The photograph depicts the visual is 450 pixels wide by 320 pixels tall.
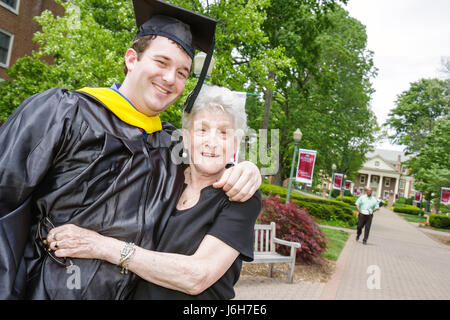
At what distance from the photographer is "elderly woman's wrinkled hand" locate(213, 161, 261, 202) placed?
4.88 feet

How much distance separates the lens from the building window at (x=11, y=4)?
14318 mm

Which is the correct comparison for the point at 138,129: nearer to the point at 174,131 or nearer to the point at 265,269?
the point at 174,131

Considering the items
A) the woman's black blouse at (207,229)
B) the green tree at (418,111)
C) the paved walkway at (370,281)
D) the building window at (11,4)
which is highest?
the green tree at (418,111)

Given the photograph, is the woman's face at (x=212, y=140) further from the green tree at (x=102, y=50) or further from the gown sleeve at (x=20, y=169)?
the green tree at (x=102, y=50)

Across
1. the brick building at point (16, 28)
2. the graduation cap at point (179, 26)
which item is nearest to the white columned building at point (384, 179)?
the brick building at point (16, 28)

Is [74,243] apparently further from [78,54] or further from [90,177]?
[78,54]

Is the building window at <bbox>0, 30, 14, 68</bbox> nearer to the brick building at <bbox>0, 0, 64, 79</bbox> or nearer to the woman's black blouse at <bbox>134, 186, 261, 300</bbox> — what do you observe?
the brick building at <bbox>0, 0, 64, 79</bbox>

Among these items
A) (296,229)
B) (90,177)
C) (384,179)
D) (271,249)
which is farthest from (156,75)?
(384,179)

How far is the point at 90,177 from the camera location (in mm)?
1435

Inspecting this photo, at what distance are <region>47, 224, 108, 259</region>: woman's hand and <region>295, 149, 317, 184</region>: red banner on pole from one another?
11373mm

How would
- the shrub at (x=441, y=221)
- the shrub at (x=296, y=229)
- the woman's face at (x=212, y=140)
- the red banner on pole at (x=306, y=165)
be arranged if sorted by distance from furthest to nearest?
the shrub at (x=441, y=221) < the red banner on pole at (x=306, y=165) < the shrub at (x=296, y=229) < the woman's face at (x=212, y=140)

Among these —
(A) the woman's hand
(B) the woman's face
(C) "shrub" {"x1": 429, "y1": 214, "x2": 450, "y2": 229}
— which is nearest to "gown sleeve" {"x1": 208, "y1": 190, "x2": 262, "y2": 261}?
(B) the woman's face

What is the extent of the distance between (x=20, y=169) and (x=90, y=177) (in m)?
0.27
